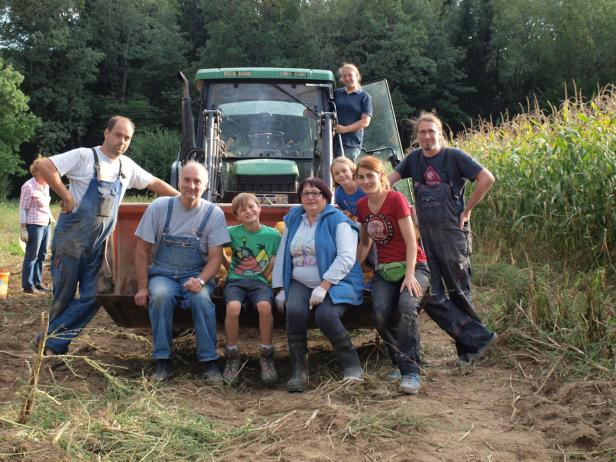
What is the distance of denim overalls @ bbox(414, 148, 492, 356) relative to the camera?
554 cm

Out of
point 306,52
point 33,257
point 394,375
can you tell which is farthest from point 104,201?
point 306,52

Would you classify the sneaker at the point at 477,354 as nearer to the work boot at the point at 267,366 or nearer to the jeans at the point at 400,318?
the jeans at the point at 400,318

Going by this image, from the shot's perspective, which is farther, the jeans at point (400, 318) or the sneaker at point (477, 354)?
the sneaker at point (477, 354)

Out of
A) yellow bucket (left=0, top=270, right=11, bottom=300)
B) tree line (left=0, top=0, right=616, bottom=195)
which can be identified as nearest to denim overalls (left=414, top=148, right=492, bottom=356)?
yellow bucket (left=0, top=270, right=11, bottom=300)

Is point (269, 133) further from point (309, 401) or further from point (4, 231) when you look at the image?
point (4, 231)

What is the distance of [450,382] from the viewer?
5.29 m

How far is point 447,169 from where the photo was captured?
5531 millimetres

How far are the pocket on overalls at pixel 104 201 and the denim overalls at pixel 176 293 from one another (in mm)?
447

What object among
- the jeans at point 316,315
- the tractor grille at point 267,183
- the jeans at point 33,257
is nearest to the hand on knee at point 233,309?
the jeans at point 316,315

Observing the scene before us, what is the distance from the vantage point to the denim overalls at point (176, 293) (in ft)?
17.2

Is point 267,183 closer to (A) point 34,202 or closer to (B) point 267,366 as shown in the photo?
(B) point 267,366

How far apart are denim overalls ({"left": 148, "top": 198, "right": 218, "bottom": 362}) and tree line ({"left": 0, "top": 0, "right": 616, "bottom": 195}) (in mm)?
32460

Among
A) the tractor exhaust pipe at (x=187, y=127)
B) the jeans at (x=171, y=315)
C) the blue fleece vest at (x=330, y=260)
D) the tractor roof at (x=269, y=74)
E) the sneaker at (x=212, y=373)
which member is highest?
the tractor roof at (x=269, y=74)

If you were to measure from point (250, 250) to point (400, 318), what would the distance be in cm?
117
